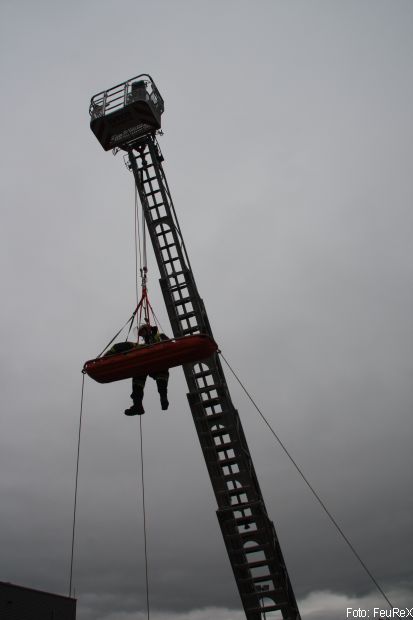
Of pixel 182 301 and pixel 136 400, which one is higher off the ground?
pixel 182 301

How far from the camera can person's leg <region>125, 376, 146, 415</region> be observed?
857 centimetres

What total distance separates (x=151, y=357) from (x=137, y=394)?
3.65ft

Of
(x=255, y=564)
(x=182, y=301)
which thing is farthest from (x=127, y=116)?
(x=255, y=564)

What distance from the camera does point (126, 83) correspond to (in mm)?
12727

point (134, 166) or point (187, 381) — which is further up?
point (134, 166)

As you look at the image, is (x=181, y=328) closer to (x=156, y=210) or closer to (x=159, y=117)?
(x=156, y=210)

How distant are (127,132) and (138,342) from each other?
7.13m

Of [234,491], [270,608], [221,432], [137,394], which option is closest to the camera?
[137,394]

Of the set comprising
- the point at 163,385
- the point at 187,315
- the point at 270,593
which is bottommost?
the point at 270,593

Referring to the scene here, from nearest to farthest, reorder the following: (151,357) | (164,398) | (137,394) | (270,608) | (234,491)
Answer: (151,357) < (137,394) < (164,398) < (270,608) < (234,491)

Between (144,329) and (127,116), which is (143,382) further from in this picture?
(127,116)

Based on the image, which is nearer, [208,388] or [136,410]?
[136,410]

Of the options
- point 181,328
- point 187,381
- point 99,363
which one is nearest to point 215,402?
point 187,381

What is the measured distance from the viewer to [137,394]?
338 inches
